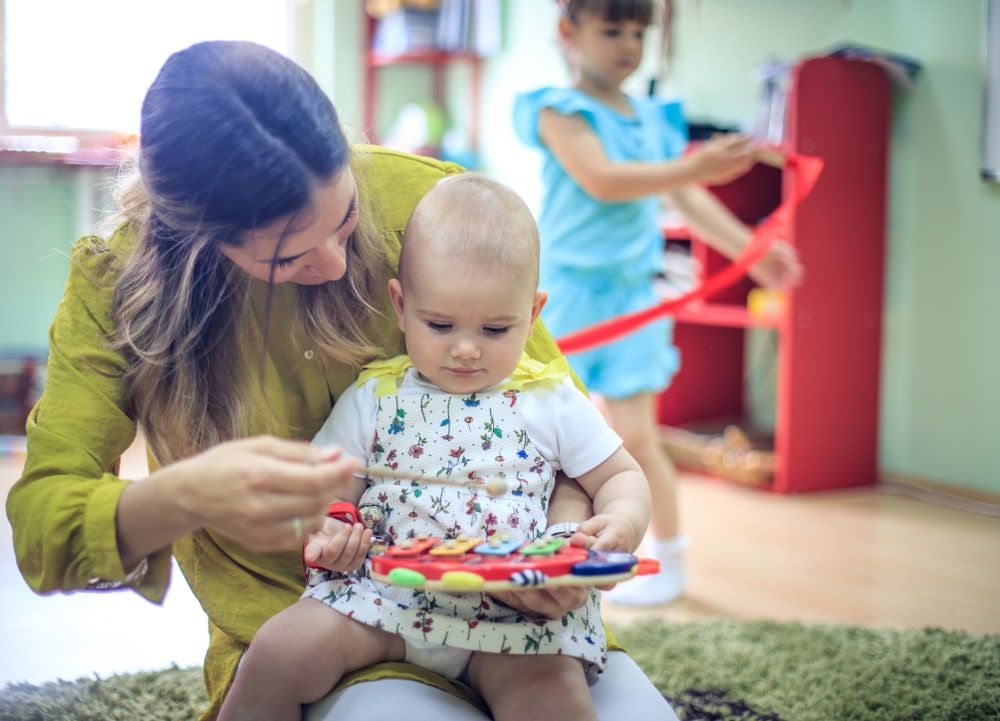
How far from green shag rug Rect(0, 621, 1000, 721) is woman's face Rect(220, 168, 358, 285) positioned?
82 centimetres

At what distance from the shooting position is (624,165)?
6.83 feet

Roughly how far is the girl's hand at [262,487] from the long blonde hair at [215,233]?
0.77 feet

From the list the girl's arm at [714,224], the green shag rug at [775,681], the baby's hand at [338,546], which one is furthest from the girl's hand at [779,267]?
the baby's hand at [338,546]

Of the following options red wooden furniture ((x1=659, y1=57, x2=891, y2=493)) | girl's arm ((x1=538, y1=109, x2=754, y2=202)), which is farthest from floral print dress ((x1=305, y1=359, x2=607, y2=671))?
red wooden furniture ((x1=659, y1=57, x2=891, y2=493))

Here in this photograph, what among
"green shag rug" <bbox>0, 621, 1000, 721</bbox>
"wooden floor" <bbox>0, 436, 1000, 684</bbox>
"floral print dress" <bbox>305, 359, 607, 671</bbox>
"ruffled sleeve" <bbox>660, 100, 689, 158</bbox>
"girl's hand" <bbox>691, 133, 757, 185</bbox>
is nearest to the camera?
"floral print dress" <bbox>305, 359, 607, 671</bbox>

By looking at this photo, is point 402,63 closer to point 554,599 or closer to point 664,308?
point 664,308

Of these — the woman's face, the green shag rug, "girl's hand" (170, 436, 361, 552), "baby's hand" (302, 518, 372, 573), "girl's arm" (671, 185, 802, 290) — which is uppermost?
the woman's face

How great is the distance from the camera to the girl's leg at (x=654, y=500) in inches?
86.4

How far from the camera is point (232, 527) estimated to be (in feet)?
2.61

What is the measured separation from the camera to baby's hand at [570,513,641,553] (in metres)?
0.94

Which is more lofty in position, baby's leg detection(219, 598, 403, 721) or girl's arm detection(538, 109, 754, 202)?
girl's arm detection(538, 109, 754, 202)

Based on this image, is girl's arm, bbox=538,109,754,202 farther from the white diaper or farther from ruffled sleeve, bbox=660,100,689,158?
the white diaper

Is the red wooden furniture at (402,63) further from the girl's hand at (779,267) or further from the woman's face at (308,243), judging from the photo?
the woman's face at (308,243)

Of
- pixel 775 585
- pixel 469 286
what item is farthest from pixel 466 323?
pixel 775 585
